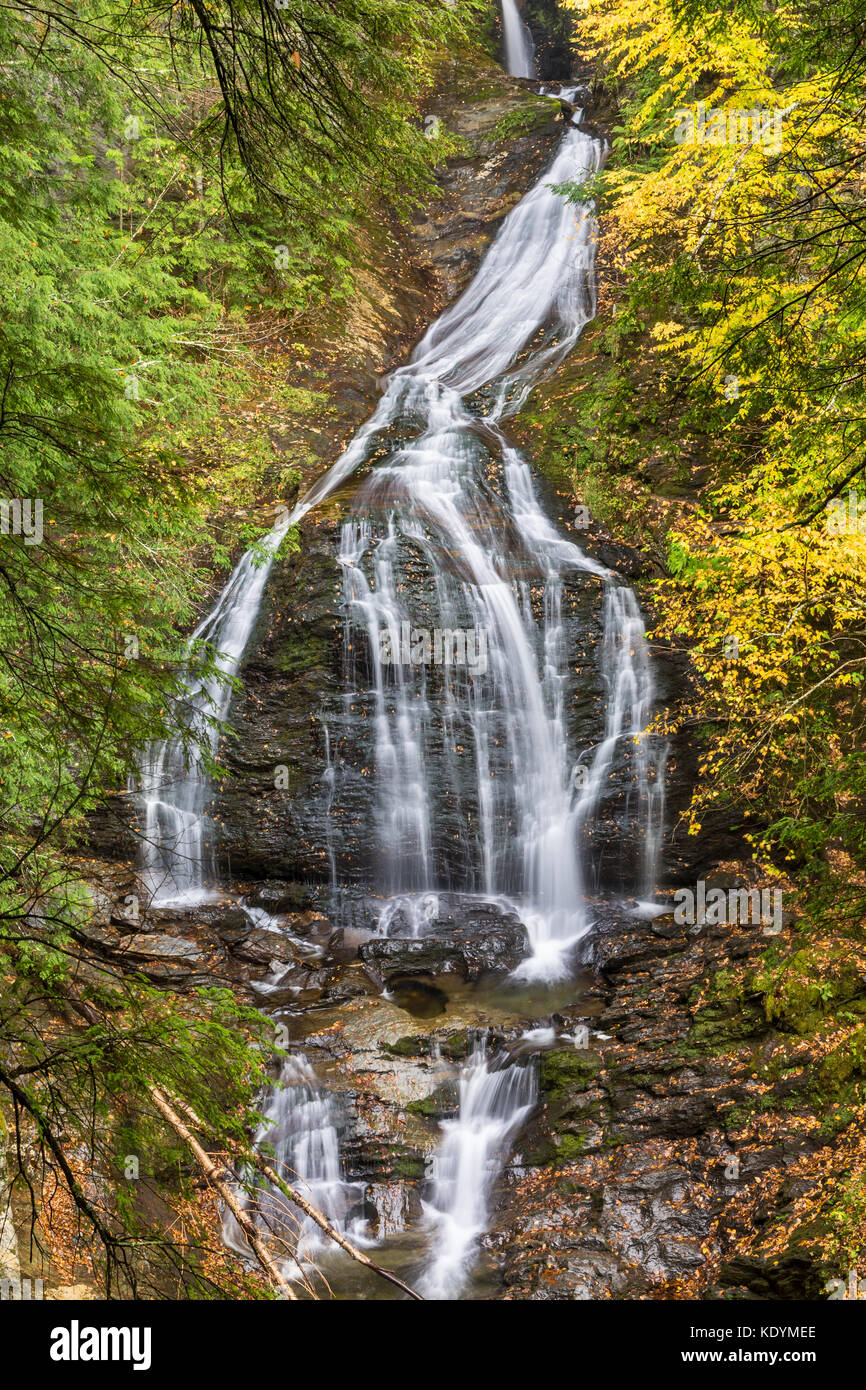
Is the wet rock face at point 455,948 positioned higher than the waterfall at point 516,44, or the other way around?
the waterfall at point 516,44

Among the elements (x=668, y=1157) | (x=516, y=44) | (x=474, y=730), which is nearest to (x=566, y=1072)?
(x=668, y=1157)

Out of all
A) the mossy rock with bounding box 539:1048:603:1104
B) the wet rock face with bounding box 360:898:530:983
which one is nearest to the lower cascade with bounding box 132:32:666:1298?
the wet rock face with bounding box 360:898:530:983

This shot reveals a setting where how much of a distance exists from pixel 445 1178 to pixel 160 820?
5772 mm

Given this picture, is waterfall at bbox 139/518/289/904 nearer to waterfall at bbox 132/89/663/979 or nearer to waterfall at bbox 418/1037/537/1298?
waterfall at bbox 132/89/663/979

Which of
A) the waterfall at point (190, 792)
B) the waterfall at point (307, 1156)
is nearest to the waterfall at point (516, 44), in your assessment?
the waterfall at point (190, 792)

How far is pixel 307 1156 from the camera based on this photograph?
738 cm

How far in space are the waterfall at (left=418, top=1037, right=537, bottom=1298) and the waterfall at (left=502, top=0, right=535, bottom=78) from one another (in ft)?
110

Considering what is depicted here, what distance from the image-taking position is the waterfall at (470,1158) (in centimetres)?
649

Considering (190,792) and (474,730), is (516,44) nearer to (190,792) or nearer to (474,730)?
(474,730)

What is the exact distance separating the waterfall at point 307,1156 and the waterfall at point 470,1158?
0.71m

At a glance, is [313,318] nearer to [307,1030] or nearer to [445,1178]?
[307,1030]

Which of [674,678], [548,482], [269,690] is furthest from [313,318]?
[674,678]

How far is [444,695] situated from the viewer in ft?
38.5

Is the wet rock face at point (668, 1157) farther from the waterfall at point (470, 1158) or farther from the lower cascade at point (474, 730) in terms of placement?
the lower cascade at point (474, 730)
